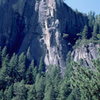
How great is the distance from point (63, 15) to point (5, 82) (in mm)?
44146

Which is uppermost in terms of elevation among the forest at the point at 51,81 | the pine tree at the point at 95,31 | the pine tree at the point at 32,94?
the pine tree at the point at 95,31

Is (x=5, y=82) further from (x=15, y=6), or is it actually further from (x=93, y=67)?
(x=93, y=67)

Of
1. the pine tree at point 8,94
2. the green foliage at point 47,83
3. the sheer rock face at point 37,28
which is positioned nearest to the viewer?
the green foliage at point 47,83

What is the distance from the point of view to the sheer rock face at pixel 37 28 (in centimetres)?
9619

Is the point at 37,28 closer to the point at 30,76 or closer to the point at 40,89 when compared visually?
the point at 30,76

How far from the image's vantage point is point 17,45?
98.2m

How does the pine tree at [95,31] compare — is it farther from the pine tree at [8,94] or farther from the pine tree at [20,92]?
the pine tree at [8,94]

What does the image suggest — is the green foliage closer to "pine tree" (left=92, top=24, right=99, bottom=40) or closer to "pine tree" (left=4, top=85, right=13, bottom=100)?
"pine tree" (left=4, top=85, right=13, bottom=100)

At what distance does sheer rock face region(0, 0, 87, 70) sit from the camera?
96.2 meters

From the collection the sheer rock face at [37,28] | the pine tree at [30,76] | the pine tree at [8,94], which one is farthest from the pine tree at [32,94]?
the sheer rock face at [37,28]

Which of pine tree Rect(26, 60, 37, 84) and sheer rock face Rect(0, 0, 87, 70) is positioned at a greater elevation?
sheer rock face Rect(0, 0, 87, 70)

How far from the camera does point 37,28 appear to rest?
331 ft

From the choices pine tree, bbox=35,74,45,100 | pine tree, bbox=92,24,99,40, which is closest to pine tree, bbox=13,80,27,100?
pine tree, bbox=35,74,45,100

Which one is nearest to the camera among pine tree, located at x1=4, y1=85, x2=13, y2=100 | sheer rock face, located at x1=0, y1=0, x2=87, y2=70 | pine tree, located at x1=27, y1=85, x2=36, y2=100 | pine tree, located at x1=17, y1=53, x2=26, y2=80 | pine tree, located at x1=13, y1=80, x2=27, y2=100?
pine tree, located at x1=27, y1=85, x2=36, y2=100
